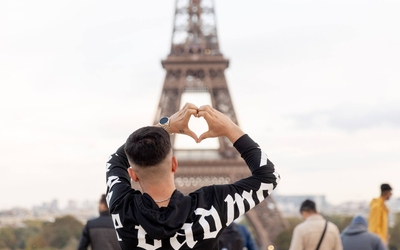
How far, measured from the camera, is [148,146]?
2.84m

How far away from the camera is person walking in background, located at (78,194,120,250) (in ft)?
23.0

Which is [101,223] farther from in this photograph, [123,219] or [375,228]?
[123,219]

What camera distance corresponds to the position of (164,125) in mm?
3109

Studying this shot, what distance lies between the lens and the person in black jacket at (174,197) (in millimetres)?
2814

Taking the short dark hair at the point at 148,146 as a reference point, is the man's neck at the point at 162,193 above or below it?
below

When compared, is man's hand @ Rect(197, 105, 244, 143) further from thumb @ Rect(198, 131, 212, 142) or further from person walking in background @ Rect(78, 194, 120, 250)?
person walking in background @ Rect(78, 194, 120, 250)

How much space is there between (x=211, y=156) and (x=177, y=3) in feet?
26.1

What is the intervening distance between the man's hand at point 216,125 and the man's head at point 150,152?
163 mm

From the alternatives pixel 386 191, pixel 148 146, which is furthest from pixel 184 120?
pixel 386 191

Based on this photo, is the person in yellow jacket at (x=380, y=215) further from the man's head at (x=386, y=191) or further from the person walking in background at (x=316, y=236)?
the person walking in background at (x=316, y=236)

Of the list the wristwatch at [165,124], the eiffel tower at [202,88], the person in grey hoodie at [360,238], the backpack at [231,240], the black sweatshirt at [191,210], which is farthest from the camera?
the eiffel tower at [202,88]

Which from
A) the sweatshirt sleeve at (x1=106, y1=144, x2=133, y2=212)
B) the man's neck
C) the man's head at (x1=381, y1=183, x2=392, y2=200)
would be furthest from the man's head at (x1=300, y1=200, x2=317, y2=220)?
the man's neck

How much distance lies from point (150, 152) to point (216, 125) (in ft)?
1.01

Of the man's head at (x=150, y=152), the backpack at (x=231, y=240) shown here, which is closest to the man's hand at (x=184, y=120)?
the man's head at (x=150, y=152)
